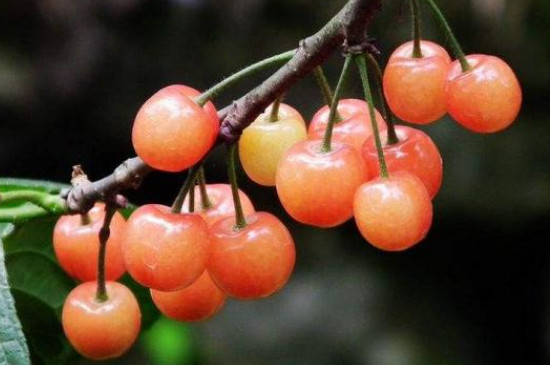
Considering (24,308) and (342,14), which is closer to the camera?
(342,14)

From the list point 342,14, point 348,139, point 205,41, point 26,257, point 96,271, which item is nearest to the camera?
point 342,14

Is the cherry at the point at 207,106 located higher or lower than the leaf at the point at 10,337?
higher

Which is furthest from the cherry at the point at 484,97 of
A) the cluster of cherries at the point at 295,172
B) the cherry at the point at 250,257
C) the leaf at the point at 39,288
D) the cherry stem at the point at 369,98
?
the leaf at the point at 39,288

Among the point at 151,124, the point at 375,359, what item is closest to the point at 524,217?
the point at 375,359

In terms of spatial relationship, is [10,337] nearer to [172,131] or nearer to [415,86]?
[172,131]

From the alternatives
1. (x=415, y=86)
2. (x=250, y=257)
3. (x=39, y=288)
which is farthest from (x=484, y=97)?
(x=39, y=288)

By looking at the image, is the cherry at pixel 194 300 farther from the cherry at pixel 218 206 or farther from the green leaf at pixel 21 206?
the green leaf at pixel 21 206

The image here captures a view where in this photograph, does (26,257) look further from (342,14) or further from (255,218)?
(342,14)
